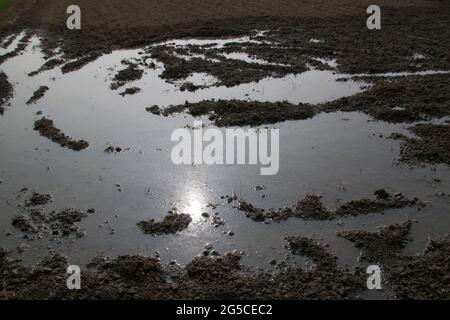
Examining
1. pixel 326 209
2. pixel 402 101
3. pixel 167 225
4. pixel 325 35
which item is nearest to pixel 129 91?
pixel 167 225

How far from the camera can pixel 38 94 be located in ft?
64.4

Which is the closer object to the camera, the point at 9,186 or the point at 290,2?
the point at 9,186

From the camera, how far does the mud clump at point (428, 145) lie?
13.4 m

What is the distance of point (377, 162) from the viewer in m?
13.5

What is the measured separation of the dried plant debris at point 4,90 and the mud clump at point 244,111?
262 inches

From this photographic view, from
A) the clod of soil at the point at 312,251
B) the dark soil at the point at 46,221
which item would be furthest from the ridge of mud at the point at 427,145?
the dark soil at the point at 46,221

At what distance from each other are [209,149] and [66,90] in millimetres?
8561

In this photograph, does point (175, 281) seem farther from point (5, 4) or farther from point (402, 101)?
point (5, 4)

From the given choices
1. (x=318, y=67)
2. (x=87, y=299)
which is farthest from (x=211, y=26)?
(x=87, y=299)

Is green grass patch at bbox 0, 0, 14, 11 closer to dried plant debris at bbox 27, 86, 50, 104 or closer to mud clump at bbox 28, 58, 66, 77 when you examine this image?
mud clump at bbox 28, 58, 66, 77

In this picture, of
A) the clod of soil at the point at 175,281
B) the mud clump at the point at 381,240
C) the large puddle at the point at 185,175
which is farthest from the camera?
the large puddle at the point at 185,175

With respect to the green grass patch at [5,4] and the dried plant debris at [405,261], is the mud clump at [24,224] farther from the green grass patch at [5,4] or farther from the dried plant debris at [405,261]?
the green grass patch at [5,4]

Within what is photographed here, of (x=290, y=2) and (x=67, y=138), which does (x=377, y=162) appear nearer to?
(x=67, y=138)
